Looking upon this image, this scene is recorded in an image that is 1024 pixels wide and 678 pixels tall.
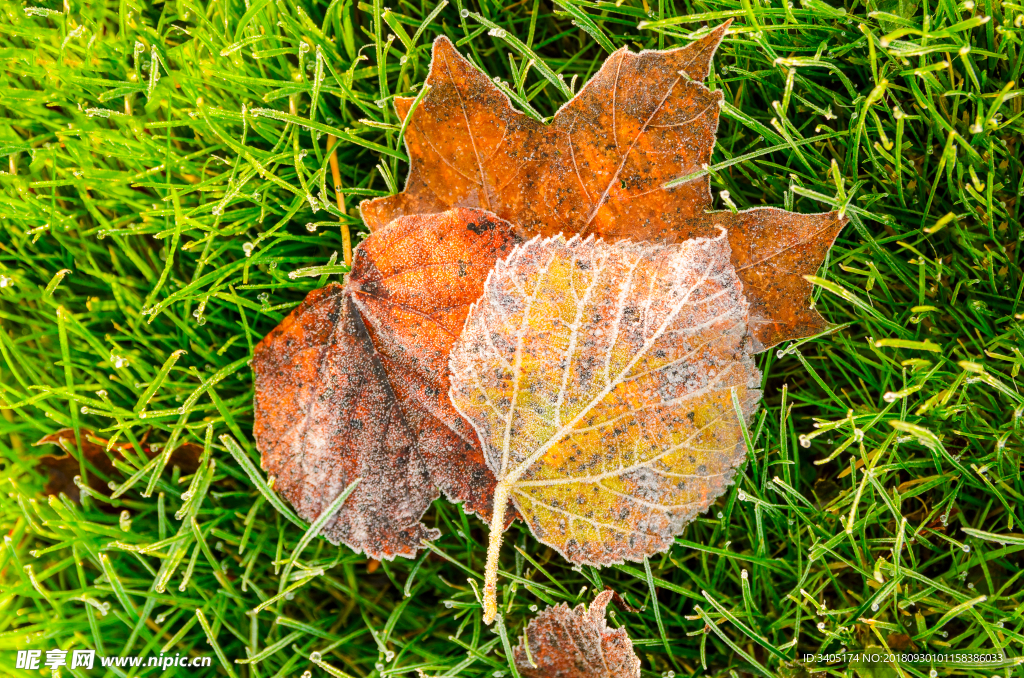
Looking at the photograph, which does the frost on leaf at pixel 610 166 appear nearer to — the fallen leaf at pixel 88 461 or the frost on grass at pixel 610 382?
the frost on grass at pixel 610 382

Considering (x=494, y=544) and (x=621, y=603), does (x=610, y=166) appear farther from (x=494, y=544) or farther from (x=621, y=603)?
(x=621, y=603)

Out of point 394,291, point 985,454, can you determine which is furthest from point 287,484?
point 985,454

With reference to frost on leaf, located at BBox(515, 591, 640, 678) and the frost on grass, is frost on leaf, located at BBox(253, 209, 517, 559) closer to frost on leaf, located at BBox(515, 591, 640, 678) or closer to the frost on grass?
the frost on grass

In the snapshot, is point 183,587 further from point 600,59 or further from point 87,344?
point 600,59

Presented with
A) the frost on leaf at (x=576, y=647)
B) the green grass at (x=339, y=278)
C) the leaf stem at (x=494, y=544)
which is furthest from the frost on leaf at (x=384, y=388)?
the frost on leaf at (x=576, y=647)

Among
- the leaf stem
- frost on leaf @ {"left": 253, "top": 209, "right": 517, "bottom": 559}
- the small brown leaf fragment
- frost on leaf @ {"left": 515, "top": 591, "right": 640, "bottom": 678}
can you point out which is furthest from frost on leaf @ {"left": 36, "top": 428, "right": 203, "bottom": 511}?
the small brown leaf fragment
